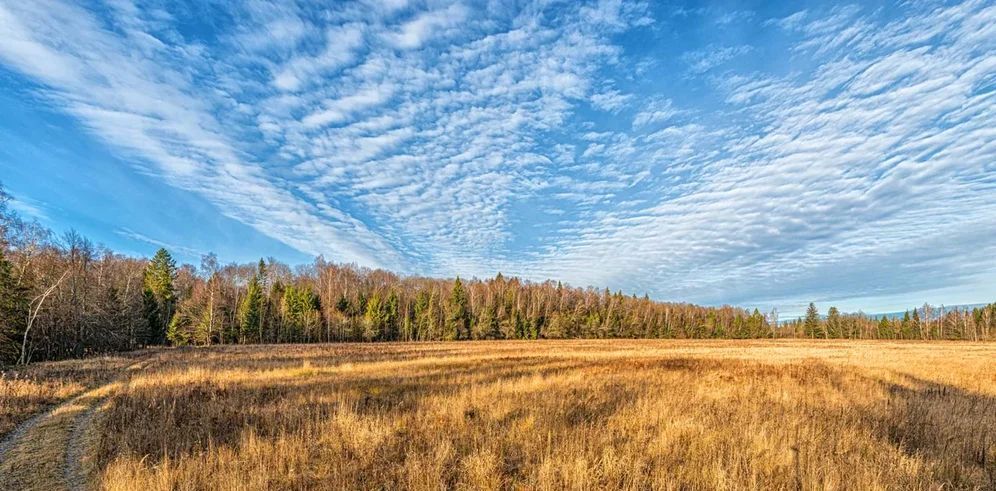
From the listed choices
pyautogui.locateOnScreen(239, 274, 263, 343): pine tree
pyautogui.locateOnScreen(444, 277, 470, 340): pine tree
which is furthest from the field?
pyautogui.locateOnScreen(444, 277, 470, 340): pine tree

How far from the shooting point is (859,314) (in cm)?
13950

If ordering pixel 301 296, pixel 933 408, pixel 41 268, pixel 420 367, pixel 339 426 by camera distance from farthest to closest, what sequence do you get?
pixel 301 296 < pixel 41 268 < pixel 420 367 < pixel 933 408 < pixel 339 426

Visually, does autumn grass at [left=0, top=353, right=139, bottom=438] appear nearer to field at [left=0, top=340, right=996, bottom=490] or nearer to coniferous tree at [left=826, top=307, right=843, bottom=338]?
field at [left=0, top=340, right=996, bottom=490]

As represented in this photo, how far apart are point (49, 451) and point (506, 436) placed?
844 centimetres

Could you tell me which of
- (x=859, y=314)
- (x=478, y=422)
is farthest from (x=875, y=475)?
(x=859, y=314)

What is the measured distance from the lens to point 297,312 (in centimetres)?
6869

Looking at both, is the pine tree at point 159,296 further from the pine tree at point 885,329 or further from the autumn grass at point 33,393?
the pine tree at point 885,329

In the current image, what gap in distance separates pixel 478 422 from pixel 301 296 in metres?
69.3

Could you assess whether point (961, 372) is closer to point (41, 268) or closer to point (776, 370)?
point (776, 370)

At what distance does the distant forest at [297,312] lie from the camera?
3250 cm

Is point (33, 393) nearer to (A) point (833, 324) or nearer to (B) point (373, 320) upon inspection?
(B) point (373, 320)

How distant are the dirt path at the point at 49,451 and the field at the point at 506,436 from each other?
4cm

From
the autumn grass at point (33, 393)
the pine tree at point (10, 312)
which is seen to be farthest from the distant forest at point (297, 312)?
the autumn grass at point (33, 393)

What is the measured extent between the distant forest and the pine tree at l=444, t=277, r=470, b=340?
0.20 metres
